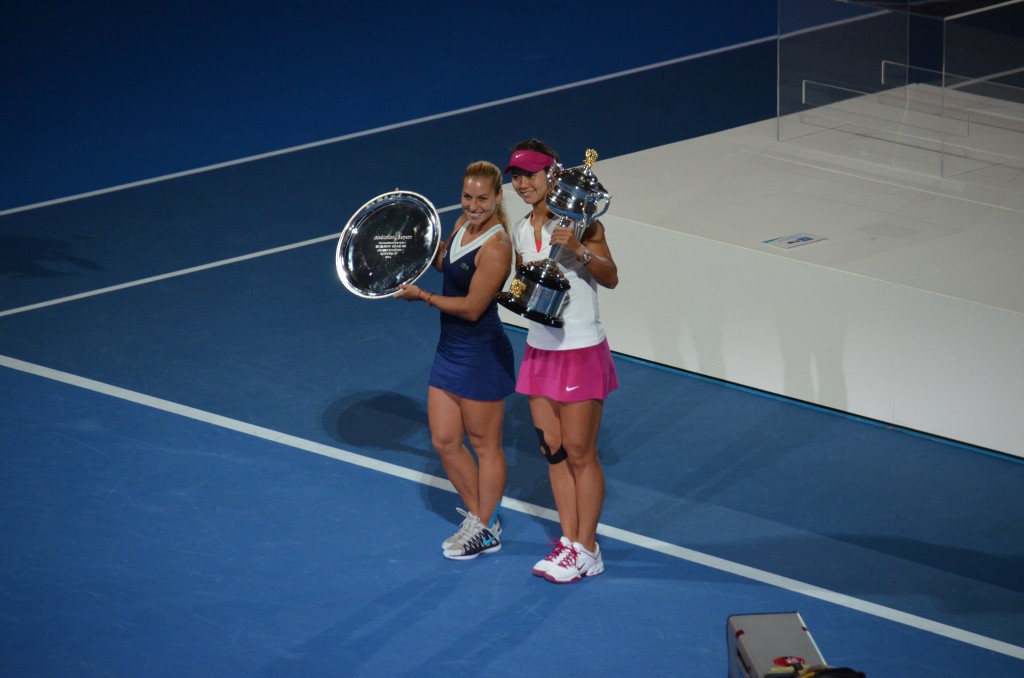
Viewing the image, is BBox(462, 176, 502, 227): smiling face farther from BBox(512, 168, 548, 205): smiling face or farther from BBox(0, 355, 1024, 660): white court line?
BBox(0, 355, 1024, 660): white court line

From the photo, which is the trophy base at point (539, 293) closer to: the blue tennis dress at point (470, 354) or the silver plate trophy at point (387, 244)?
the blue tennis dress at point (470, 354)

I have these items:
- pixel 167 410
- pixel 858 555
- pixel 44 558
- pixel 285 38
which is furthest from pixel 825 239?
pixel 285 38

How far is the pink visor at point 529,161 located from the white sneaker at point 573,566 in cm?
190

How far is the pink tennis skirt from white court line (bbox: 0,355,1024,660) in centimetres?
113

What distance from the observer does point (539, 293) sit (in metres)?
6.57

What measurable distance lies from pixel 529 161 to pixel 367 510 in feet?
7.64

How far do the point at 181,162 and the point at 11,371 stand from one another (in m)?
5.15

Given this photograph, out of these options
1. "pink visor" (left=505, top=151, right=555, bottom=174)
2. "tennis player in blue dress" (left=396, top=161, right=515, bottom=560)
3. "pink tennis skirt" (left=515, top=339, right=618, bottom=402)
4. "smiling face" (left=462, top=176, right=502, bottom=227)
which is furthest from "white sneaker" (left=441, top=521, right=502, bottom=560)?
"pink visor" (left=505, top=151, right=555, bottom=174)

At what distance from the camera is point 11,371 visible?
31.7 ft

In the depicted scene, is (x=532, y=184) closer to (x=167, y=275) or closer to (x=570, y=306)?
(x=570, y=306)

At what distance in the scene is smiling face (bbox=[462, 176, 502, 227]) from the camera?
22.2 feet

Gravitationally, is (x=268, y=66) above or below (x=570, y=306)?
below

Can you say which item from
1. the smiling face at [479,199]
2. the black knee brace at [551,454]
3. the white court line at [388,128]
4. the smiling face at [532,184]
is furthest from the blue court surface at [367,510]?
the smiling face at [532,184]

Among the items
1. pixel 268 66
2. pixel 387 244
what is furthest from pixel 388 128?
pixel 387 244
